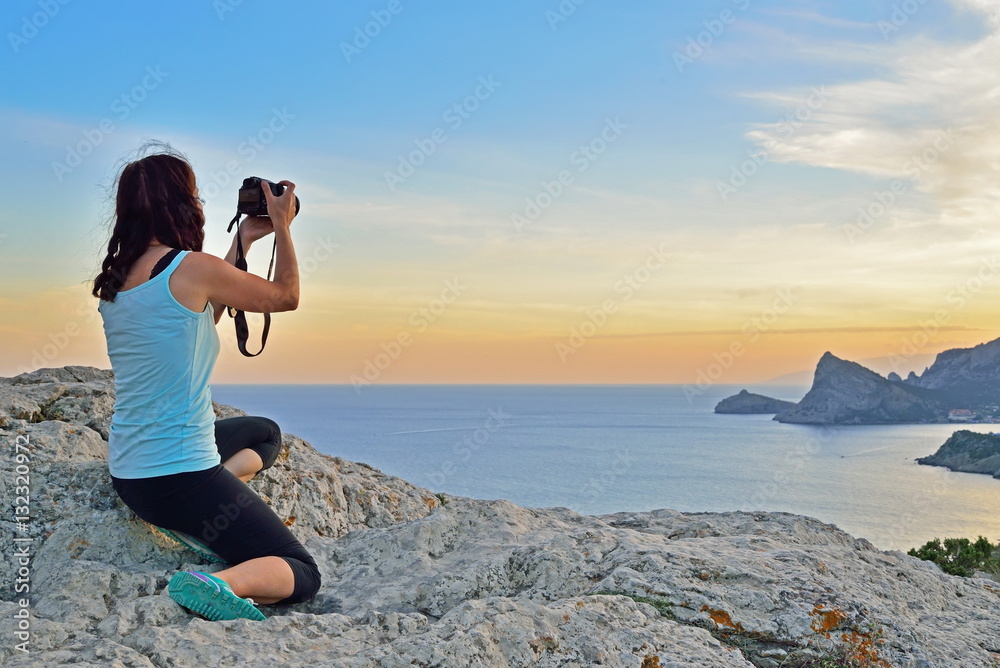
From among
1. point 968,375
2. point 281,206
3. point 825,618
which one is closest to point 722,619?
point 825,618

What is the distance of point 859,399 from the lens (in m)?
110

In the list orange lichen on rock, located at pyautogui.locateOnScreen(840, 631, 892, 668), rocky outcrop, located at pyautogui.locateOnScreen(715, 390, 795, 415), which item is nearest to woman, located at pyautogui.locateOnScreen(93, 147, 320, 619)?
orange lichen on rock, located at pyautogui.locateOnScreen(840, 631, 892, 668)

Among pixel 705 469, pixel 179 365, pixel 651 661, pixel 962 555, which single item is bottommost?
pixel 705 469

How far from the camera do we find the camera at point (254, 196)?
4098 millimetres

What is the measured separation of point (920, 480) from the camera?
62938 mm

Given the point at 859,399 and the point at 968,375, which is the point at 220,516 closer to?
the point at 859,399

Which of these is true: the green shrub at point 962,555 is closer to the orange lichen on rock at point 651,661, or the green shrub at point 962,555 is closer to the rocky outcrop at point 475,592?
the rocky outcrop at point 475,592

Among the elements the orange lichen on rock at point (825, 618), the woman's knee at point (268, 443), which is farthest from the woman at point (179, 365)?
the orange lichen on rock at point (825, 618)

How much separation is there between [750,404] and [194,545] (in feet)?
527

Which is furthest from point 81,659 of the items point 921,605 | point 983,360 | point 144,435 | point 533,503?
point 983,360

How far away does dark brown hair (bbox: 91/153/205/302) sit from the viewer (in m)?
3.74

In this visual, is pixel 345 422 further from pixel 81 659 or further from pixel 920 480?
pixel 81 659

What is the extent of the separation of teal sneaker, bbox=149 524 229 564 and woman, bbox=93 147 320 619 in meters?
0.12

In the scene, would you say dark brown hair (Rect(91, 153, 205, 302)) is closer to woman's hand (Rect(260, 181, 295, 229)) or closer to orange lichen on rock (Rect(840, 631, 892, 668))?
woman's hand (Rect(260, 181, 295, 229))
